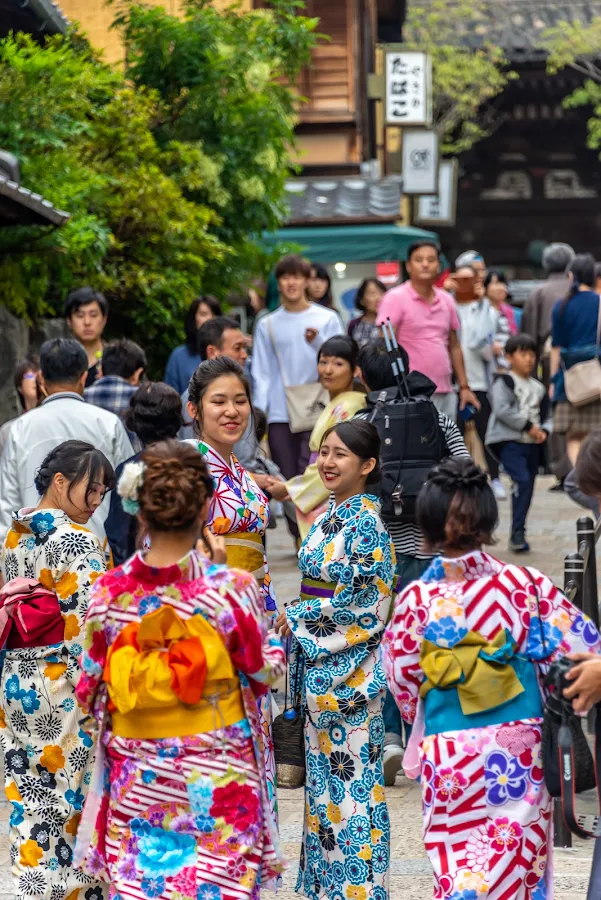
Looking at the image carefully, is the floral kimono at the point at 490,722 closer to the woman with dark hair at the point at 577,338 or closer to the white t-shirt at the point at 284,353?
the white t-shirt at the point at 284,353

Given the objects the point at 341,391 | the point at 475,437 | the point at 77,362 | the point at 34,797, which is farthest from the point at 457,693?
the point at 475,437

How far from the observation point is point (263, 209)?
14.1 meters

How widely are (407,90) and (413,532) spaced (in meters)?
17.0

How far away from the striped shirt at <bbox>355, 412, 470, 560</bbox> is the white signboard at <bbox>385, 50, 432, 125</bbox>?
16.4 meters

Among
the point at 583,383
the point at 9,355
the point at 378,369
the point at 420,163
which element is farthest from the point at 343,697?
the point at 420,163

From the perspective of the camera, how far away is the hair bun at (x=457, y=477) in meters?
3.95

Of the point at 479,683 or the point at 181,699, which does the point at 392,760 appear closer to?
the point at 479,683

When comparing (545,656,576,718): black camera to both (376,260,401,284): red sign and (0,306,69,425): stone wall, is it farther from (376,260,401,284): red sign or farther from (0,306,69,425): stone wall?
(376,260,401,284): red sign

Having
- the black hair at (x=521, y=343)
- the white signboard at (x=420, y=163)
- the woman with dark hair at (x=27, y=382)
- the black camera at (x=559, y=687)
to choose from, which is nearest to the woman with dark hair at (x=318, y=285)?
the black hair at (x=521, y=343)

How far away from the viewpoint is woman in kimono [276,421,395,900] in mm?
4766

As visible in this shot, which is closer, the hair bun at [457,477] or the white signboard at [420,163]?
the hair bun at [457,477]

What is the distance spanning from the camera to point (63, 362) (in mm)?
6359

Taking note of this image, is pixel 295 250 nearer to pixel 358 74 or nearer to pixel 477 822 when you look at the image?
pixel 358 74

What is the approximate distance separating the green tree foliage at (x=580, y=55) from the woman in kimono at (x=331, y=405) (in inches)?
1040
